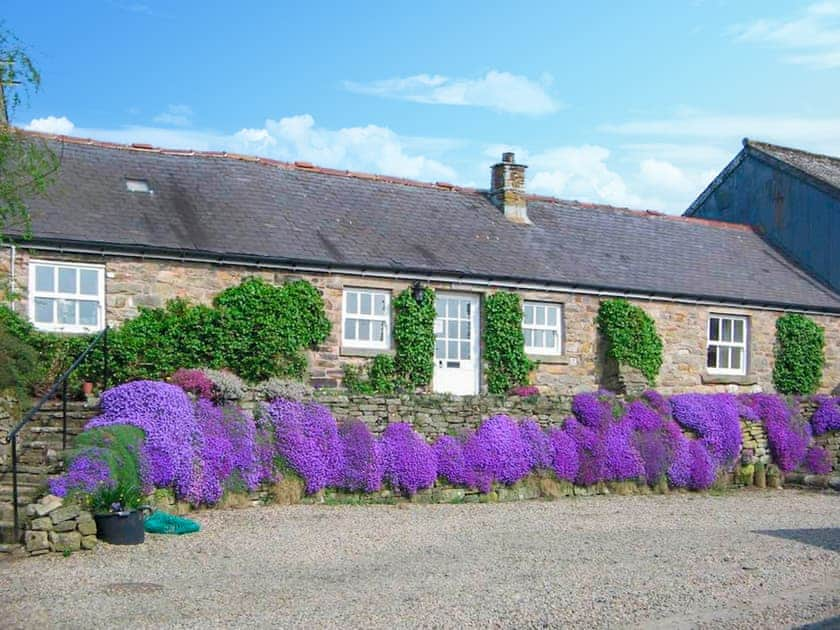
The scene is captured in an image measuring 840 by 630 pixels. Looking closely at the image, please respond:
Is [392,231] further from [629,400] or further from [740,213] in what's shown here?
[740,213]

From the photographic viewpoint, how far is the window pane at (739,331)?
26.4m

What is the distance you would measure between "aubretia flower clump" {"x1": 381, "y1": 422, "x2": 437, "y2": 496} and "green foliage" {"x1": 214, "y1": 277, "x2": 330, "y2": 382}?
3399 millimetres

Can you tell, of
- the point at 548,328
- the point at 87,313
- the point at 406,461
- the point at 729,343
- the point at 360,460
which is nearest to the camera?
the point at 360,460

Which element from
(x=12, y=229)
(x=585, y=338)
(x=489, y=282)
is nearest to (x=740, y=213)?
(x=585, y=338)

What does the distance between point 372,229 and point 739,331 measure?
32.9ft

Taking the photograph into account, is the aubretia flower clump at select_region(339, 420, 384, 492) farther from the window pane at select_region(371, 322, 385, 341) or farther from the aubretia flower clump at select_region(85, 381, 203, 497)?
the window pane at select_region(371, 322, 385, 341)

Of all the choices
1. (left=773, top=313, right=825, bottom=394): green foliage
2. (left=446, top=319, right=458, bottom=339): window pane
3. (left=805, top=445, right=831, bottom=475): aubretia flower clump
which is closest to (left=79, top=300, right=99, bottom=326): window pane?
(left=446, top=319, right=458, bottom=339): window pane

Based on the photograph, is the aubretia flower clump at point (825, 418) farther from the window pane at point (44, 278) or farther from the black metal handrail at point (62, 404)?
the window pane at point (44, 278)

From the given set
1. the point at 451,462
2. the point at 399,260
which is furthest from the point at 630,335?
the point at 451,462

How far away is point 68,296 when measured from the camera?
18500mm

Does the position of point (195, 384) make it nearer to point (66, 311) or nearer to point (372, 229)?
point (66, 311)

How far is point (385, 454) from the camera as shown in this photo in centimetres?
1722

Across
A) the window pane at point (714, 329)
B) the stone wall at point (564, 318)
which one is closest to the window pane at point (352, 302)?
the stone wall at point (564, 318)

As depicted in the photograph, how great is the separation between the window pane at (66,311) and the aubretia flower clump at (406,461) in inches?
235
